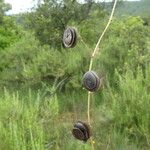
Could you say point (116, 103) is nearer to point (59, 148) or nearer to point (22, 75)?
point (59, 148)

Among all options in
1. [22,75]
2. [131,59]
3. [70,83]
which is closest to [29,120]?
[131,59]

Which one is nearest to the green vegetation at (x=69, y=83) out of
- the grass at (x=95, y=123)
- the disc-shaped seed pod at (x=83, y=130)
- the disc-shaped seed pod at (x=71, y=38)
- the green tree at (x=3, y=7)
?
the grass at (x=95, y=123)

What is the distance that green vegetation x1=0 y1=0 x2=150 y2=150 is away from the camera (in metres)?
4.64

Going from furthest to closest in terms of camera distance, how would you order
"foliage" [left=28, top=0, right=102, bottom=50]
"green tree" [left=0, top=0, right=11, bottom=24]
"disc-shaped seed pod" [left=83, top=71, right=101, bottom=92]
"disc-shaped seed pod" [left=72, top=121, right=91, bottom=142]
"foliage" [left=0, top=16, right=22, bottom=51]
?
"green tree" [left=0, top=0, right=11, bottom=24], "foliage" [left=0, top=16, right=22, bottom=51], "foliage" [left=28, top=0, right=102, bottom=50], "disc-shaped seed pod" [left=72, top=121, right=91, bottom=142], "disc-shaped seed pod" [left=83, top=71, right=101, bottom=92]

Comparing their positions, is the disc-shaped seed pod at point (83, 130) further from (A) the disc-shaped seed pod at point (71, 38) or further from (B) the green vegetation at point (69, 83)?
(A) the disc-shaped seed pod at point (71, 38)

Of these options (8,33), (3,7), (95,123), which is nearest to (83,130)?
(95,123)

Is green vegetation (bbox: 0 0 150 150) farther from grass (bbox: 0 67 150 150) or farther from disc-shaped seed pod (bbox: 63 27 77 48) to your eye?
disc-shaped seed pod (bbox: 63 27 77 48)

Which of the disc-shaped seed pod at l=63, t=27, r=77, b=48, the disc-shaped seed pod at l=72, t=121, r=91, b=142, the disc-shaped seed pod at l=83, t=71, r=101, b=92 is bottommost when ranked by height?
the disc-shaped seed pod at l=72, t=121, r=91, b=142

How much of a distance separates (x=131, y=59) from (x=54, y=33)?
382 centimetres

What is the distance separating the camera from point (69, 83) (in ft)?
32.9

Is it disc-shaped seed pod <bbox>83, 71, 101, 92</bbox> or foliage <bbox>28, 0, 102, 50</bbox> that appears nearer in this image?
disc-shaped seed pod <bbox>83, 71, 101, 92</bbox>

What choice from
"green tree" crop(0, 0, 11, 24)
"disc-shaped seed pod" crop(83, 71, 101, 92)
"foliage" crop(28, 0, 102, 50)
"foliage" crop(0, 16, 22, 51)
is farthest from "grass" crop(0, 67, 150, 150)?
"green tree" crop(0, 0, 11, 24)

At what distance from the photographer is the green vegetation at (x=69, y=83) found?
4637mm

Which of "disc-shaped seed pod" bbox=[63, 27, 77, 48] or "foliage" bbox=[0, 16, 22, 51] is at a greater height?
"disc-shaped seed pod" bbox=[63, 27, 77, 48]
